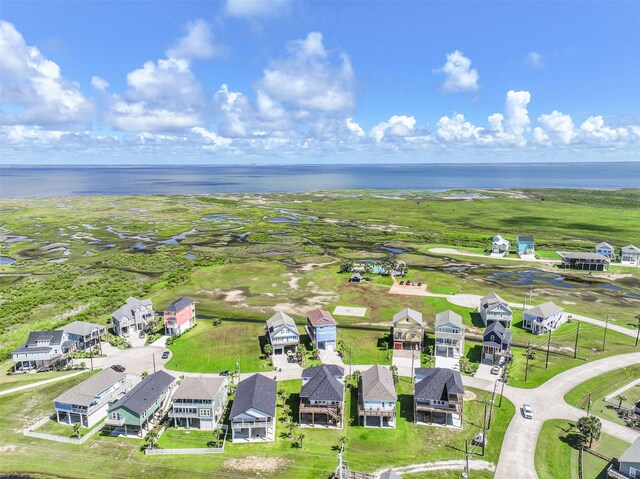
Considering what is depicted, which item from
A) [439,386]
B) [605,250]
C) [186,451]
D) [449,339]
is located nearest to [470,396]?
[439,386]

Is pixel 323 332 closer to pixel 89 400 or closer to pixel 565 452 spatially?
pixel 89 400

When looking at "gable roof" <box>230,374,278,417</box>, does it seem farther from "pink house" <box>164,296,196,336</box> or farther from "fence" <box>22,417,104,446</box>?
"pink house" <box>164,296,196,336</box>

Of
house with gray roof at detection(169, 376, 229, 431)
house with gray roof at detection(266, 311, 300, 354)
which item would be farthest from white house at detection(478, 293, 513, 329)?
house with gray roof at detection(169, 376, 229, 431)

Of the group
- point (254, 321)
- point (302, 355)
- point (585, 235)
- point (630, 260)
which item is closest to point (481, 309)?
point (302, 355)

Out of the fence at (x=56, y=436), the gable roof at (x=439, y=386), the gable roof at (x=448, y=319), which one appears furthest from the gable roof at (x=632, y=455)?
the fence at (x=56, y=436)

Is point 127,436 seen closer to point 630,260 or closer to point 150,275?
point 150,275

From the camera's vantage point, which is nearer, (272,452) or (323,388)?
(272,452)

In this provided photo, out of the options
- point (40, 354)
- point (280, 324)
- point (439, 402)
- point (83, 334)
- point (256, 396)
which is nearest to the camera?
point (256, 396)

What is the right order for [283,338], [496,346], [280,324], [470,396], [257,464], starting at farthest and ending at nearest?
[280,324], [283,338], [496,346], [470,396], [257,464]
